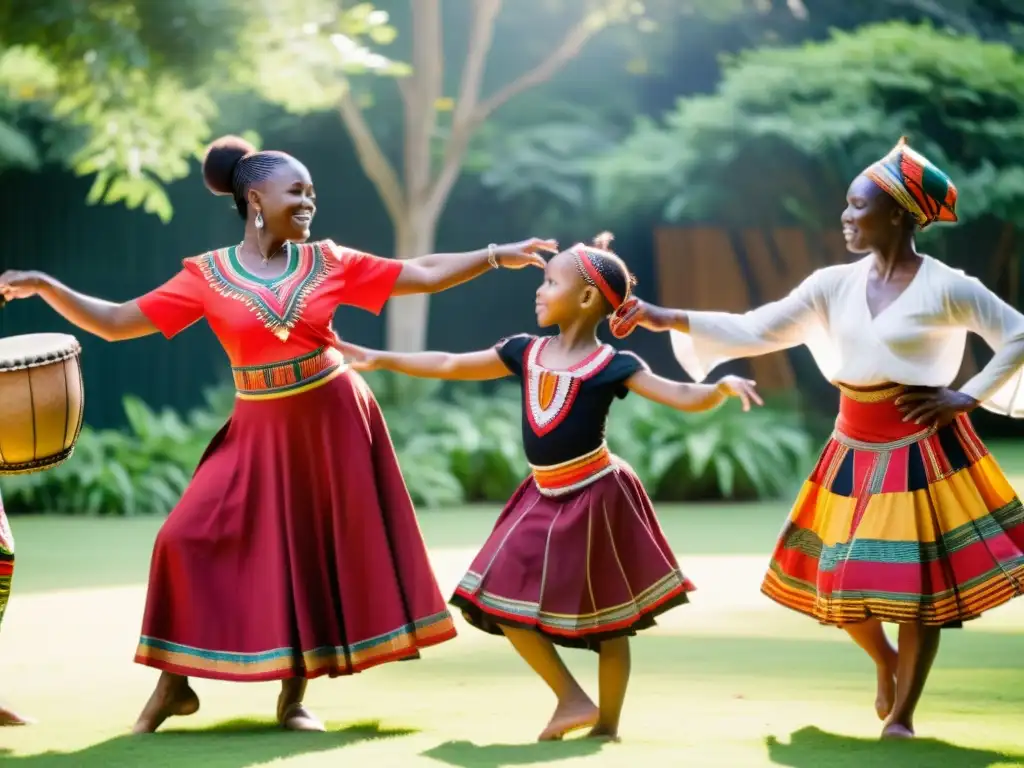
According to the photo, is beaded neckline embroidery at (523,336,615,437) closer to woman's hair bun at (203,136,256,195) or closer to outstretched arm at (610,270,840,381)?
outstretched arm at (610,270,840,381)

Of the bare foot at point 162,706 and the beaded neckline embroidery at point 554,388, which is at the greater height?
the beaded neckline embroidery at point 554,388

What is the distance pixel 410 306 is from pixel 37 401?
9387 mm

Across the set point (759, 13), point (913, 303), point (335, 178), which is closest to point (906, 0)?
point (759, 13)

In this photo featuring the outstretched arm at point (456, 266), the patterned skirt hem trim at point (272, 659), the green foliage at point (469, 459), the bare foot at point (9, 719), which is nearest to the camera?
the patterned skirt hem trim at point (272, 659)

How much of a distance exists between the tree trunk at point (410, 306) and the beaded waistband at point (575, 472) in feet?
30.1

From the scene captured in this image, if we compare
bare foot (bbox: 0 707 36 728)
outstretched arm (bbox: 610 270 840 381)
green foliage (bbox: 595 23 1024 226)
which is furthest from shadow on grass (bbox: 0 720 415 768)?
green foliage (bbox: 595 23 1024 226)

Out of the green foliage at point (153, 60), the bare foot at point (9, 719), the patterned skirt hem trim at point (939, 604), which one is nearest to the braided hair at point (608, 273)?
the patterned skirt hem trim at point (939, 604)

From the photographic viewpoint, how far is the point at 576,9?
1608 centimetres

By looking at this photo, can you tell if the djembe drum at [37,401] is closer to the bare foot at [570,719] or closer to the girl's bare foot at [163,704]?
the girl's bare foot at [163,704]

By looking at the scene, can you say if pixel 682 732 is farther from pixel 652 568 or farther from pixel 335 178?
pixel 335 178

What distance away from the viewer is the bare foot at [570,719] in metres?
4.57

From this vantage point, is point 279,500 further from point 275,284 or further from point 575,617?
point 575,617

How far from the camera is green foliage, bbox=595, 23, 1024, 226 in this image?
1375cm

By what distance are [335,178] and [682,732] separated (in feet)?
40.0
